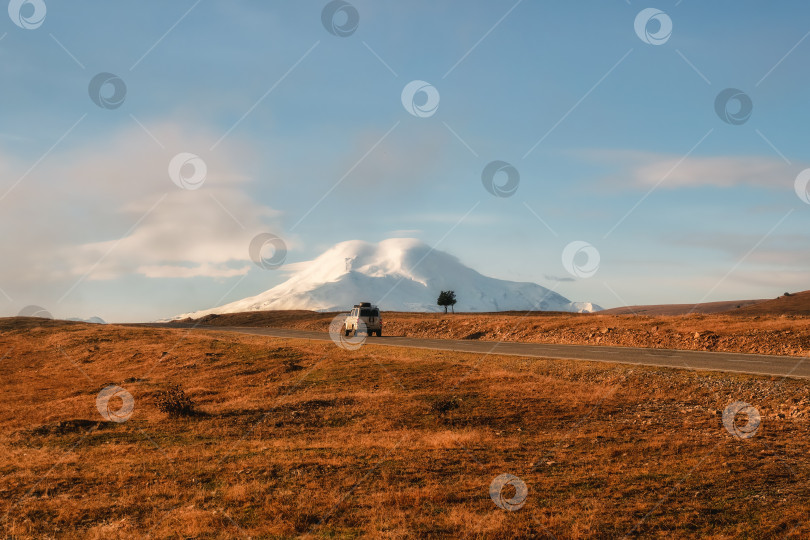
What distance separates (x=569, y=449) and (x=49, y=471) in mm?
11170

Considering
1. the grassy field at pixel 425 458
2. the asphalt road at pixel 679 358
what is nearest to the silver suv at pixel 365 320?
the asphalt road at pixel 679 358

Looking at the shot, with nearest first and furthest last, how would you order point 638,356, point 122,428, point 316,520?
point 316,520, point 122,428, point 638,356

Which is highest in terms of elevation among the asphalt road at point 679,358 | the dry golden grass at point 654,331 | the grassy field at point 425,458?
the dry golden grass at point 654,331

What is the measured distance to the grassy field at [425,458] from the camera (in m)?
8.44

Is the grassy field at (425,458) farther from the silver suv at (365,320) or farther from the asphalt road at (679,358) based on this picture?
the silver suv at (365,320)

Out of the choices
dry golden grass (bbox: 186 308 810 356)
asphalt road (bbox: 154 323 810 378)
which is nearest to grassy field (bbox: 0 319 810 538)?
asphalt road (bbox: 154 323 810 378)

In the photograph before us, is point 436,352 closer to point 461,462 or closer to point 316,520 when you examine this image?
point 461,462

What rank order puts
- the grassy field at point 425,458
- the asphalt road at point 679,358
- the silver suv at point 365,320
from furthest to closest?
the silver suv at point 365,320, the asphalt road at point 679,358, the grassy field at point 425,458

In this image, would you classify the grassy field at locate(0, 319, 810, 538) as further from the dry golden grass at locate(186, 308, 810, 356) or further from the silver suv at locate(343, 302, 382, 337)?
the silver suv at locate(343, 302, 382, 337)

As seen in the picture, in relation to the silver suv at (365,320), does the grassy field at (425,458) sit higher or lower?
lower

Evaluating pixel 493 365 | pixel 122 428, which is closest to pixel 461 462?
pixel 122 428

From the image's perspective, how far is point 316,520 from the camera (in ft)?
28.3

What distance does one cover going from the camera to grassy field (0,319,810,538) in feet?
27.7

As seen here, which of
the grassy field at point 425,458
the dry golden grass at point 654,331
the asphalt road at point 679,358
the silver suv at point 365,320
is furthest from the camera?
the silver suv at point 365,320
